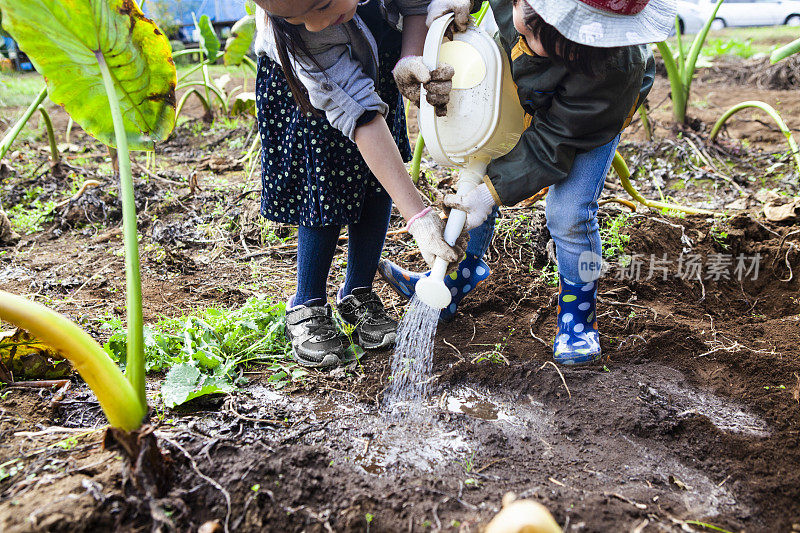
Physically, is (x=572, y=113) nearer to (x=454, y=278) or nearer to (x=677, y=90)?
(x=454, y=278)

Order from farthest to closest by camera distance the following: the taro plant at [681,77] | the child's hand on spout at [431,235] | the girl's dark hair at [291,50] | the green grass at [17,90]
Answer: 1. the green grass at [17,90]
2. the taro plant at [681,77]
3. the child's hand on spout at [431,235]
4. the girl's dark hair at [291,50]

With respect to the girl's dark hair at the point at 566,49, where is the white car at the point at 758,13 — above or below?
above

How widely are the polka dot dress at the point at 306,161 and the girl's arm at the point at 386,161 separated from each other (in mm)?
180

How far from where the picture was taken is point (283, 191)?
5.32ft

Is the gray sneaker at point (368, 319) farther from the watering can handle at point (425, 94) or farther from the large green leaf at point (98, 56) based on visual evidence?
the large green leaf at point (98, 56)

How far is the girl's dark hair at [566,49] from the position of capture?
1.20 meters

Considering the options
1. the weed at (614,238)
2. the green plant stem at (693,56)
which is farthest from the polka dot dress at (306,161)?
the green plant stem at (693,56)

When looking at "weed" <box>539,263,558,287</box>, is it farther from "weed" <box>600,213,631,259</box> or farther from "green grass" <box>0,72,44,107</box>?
"green grass" <box>0,72,44,107</box>

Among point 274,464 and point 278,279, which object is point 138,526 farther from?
point 278,279

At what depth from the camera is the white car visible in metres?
10.9

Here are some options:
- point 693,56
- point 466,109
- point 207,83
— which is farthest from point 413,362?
point 207,83

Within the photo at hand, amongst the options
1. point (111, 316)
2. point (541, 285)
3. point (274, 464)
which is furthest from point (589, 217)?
point (111, 316)

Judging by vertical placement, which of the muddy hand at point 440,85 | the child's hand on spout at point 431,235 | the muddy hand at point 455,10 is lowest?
the child's hand on spout at point 431,235

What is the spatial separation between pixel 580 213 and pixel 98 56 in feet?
3.78
